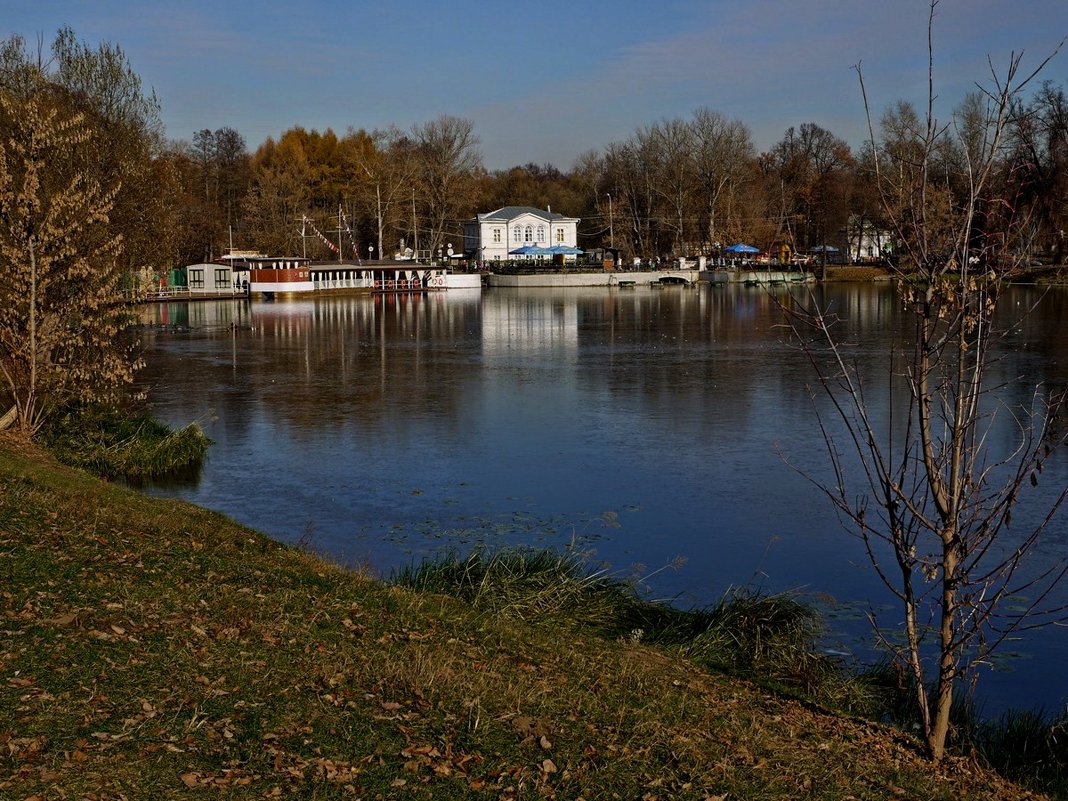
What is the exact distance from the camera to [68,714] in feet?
17.7

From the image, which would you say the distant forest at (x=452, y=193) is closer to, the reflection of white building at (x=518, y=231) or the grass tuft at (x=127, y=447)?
the reflection of white building at (x=518, y=231)

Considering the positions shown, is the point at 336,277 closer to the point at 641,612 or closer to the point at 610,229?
the point at 610,229

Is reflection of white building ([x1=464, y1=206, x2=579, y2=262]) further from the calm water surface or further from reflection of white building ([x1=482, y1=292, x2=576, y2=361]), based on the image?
the calm water surface

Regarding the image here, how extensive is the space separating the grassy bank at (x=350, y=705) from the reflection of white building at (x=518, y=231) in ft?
294

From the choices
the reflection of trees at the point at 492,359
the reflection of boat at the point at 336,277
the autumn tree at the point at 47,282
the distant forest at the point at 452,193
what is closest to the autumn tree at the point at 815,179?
the distant forest at the point at 452,193

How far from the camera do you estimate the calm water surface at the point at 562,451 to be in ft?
37.4

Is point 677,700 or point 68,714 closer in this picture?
point 68,714

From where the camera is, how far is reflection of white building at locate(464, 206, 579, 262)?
97.1 metres

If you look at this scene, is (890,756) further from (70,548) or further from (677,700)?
(70,548)

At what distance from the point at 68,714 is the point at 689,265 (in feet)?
284

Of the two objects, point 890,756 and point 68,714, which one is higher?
point 68,714

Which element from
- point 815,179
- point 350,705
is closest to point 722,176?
point 815,179

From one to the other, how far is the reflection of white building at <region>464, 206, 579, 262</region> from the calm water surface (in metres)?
61.1

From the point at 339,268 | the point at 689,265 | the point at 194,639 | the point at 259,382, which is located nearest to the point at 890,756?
the point at 194,639
